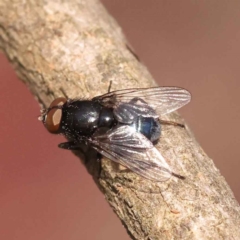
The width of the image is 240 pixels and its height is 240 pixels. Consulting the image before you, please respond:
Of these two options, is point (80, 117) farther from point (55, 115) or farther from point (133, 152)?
point (133, 152)

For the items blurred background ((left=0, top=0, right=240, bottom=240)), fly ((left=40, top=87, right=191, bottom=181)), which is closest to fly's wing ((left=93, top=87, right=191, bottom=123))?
fly ((left=40, top=87, right=191, bottom=181))

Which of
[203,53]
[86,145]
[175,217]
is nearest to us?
[175,217]

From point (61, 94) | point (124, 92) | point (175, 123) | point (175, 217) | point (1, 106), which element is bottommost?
point (175, 217)

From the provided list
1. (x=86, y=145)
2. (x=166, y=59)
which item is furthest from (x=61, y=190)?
(x=86, y=145)

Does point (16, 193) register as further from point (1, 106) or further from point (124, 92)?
point (124, 92)

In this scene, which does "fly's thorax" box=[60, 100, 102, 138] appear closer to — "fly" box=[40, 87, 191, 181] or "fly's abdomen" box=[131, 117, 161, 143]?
→ "fly" box=[40, 87, 191, 181]

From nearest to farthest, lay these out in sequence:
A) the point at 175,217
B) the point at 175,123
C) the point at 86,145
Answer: the point at 175,217, the point at 175,123, the point at 86,145

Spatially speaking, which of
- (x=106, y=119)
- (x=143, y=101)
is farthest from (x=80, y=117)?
(x=143, y=101)
